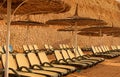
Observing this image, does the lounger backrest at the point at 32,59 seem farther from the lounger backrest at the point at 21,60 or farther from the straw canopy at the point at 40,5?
the straw canopy at the point at 40,5

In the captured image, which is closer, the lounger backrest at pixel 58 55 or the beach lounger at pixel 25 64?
the beach lounger at pixel 25 64

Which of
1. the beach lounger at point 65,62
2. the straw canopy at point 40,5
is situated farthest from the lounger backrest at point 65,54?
the straw canopy at point 40,5

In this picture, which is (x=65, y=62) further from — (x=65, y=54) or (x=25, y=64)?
(x=25, y=64)

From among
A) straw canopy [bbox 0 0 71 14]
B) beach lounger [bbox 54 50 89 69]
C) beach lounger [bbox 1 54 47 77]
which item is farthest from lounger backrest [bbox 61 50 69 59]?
beach lounger [bbox 1 54 47 77]

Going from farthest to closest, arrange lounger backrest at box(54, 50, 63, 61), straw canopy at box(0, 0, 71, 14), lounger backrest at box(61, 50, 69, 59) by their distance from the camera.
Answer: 1. lounger backrest at box(61, 50, 69, 59)
2. lounger backrest at box(54, 50, 63, 61)
3. straw canopy at box(0, 0, 71, 14)

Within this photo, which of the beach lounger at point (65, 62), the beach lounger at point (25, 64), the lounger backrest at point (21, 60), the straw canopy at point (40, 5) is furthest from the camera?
the beach lounger at point (65, 62)

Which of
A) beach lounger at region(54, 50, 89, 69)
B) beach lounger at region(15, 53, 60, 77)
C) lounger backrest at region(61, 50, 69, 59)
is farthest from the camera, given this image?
lounger backrest at region(61, 50, 69, 59)

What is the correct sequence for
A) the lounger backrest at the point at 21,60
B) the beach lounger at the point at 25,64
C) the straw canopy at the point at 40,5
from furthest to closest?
the lounger backrest at the point at 21,60 < the beach lounger at the point at 25,64 < the straw canopy at the point at 40,5

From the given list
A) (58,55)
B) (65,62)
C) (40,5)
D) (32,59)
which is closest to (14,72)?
→ (32,59)

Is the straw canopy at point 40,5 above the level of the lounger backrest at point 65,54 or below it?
above

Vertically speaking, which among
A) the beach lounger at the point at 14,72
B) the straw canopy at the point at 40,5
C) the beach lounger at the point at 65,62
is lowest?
the beach lounger at the point at 65,62

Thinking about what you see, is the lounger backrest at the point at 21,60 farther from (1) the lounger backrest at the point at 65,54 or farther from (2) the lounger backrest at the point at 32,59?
(1) the lounger backrest at the point at 65,54

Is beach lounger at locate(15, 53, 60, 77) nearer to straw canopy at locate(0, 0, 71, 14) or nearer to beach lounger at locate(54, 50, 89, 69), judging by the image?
straw canopy at locate(0, 0, 71, 14)

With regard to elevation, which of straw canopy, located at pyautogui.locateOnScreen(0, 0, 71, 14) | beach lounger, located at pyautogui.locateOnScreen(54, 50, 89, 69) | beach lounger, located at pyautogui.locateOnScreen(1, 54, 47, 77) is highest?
straw canopy, located at pyautogui.locateOnScreen(0, 0, 71, 14)
